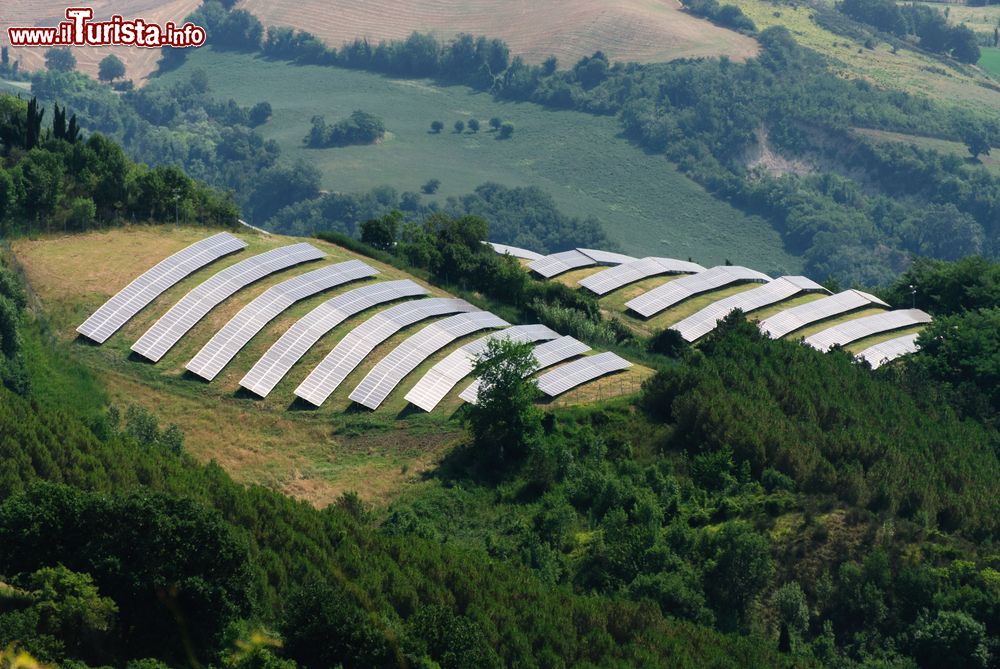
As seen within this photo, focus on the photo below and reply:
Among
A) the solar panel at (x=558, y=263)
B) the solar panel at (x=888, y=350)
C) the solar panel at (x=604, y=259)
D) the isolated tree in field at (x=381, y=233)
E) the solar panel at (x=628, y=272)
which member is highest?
the isolated tree in field at (x=381, y=233)

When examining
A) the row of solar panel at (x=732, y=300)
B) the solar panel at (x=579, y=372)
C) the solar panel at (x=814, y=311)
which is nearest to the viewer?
the solar panel at (x=579, y=372)

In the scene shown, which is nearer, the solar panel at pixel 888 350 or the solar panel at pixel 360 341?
the solar panel at pixel 360 341

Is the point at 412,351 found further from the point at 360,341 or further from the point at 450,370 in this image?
the point at 360,341

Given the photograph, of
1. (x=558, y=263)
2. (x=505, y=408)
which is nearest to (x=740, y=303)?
(x=558, y=263)

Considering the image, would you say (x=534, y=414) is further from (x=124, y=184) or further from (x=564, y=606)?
(x=124, y=184)

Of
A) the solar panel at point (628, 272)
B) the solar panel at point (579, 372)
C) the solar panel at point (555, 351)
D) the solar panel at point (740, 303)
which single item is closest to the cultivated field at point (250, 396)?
the solar panel at point (579, 372)

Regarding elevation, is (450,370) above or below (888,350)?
above

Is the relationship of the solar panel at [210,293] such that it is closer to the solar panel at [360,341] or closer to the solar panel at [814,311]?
the solar panel at [360,341]

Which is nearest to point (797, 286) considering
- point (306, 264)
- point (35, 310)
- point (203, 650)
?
point (306, 264)
